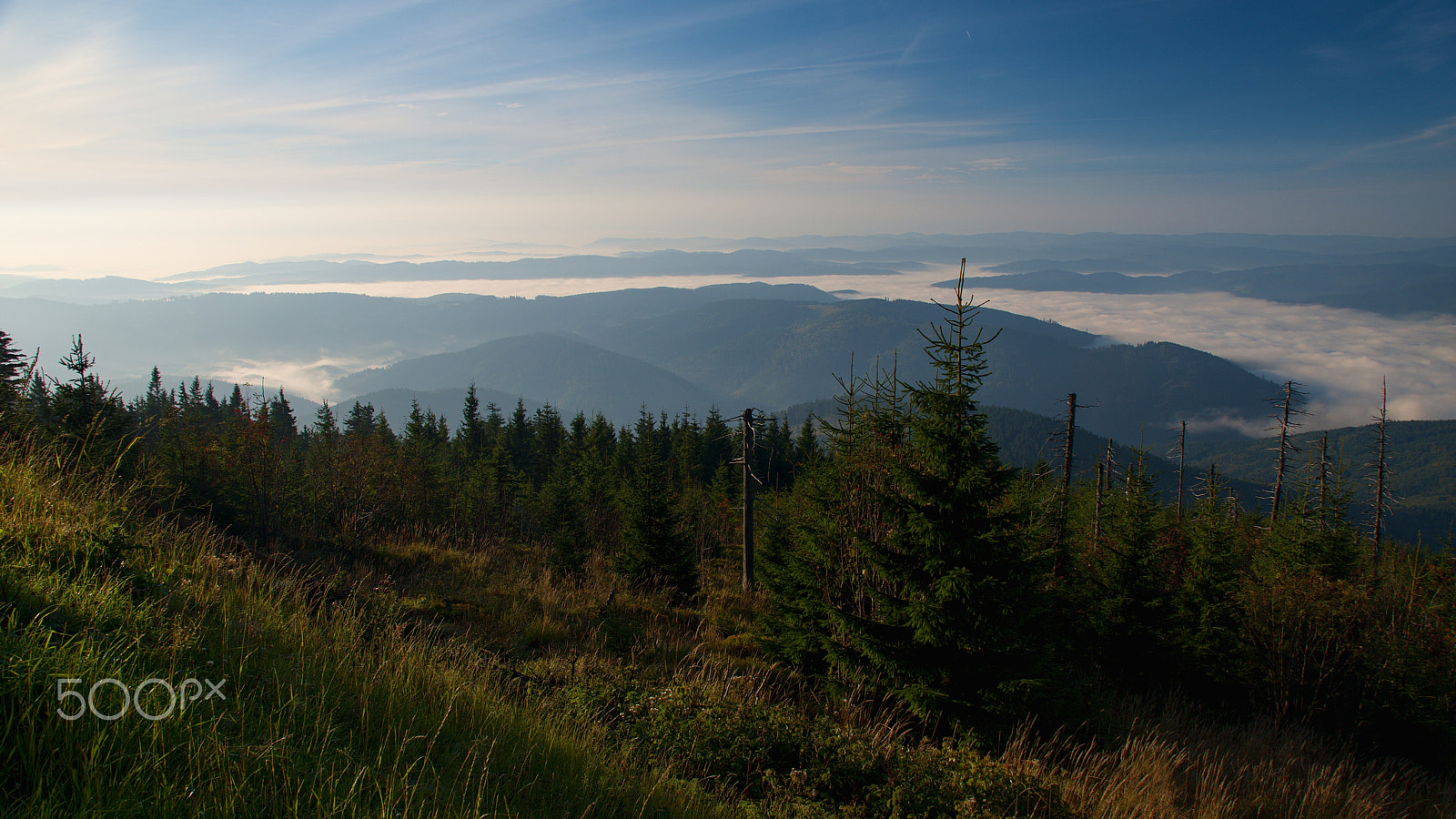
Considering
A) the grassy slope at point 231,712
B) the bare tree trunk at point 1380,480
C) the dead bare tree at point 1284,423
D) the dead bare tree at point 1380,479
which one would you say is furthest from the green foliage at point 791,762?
the bare tree trunk at point 1380,480

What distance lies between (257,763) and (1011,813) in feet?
15.0

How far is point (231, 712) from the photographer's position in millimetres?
2615

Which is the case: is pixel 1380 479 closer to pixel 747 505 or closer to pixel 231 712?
pixel 747 505

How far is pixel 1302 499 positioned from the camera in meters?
20.4

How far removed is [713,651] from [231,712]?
772cm

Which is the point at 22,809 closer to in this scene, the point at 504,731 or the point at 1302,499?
the point at 504,731

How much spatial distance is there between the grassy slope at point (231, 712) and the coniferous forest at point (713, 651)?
2 cm

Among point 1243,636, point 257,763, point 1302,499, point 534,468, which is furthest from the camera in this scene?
point 534,468

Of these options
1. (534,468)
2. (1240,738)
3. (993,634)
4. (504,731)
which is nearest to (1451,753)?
(1240,738)

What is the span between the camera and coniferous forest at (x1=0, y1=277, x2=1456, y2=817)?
8.46 feet

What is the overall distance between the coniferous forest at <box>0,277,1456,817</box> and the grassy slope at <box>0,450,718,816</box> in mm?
20

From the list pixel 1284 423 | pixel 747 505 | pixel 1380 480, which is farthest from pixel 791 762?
pixel 1380 480

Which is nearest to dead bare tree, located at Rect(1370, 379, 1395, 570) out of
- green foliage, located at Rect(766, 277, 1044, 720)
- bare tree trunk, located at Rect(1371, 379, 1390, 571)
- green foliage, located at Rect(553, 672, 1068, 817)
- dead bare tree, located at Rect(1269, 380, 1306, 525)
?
bare tree trunk, located at Rect(1371, 379, 1390, 571)

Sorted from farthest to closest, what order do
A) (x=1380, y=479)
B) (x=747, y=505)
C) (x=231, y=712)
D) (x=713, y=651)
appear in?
(x=1380, y=479), (x=747, y=505), (x=713, y=651), (x=231, y=712)
